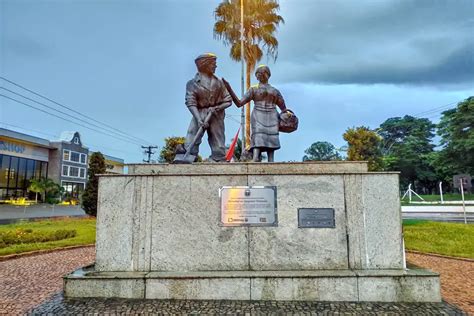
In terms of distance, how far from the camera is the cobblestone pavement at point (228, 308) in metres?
4.05

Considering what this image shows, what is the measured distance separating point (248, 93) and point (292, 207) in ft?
9.20

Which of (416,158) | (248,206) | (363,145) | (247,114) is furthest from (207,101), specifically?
(416,158)

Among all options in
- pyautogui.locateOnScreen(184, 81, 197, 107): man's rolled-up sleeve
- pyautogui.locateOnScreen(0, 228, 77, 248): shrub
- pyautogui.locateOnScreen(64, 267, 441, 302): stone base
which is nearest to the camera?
pyautogui.locateOnScreen(64, 267, 441, 302): stone base

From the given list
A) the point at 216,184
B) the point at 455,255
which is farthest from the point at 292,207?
the point at 455,255

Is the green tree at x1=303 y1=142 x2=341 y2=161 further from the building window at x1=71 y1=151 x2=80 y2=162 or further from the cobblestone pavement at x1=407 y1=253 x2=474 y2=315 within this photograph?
the cobblestone pavement at x1=407 y1=253 x2=474 y2=315

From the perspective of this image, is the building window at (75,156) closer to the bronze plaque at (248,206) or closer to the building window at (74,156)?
the building window at (74,156)

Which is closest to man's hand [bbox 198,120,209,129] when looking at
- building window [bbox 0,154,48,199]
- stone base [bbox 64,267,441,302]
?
stone base [bbox 64,267,441,302]

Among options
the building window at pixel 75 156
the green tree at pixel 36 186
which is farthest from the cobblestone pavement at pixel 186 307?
the building window at pixel 75 156

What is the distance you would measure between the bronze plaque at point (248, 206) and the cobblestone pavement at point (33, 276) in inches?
114

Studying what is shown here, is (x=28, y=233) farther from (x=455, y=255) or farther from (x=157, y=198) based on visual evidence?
(x=455, y=255)

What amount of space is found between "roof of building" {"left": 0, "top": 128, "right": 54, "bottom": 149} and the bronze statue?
39764 millimetres

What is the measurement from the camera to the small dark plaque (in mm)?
4926

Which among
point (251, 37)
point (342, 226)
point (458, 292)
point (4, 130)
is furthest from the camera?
point (4, 130)

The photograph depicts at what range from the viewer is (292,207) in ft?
16.3
